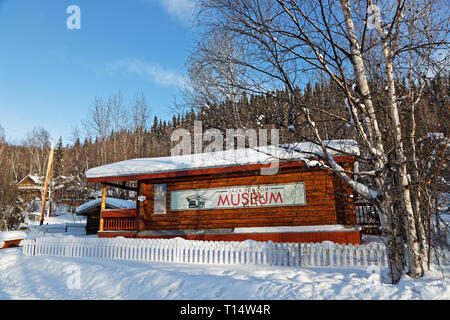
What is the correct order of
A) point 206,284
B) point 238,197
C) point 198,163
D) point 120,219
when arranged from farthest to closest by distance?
point 120,219 < point 198,163 < point 238,197 < point 206,284

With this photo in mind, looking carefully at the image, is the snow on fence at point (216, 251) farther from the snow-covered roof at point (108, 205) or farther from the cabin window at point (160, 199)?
the snow-covered roof at point (108, 205)

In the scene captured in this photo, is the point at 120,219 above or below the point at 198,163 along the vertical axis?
below

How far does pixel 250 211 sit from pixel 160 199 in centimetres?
436

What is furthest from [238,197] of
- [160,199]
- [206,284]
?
[206,284]

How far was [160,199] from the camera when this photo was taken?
43.0ft

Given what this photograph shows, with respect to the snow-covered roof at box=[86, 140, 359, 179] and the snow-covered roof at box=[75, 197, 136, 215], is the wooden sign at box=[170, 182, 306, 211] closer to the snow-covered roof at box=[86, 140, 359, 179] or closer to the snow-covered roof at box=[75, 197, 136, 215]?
the snow-covered roof at box=[86, 140, 359, 179]

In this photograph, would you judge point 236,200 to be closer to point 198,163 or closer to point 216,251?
point 198,163

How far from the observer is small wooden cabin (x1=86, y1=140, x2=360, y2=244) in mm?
10383

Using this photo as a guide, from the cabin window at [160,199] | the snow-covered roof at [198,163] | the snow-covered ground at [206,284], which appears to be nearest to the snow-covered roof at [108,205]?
the snow-covered roof at [198,163]

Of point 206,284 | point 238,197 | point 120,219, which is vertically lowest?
point 206,284

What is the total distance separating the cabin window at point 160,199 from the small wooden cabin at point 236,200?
0.05 metres

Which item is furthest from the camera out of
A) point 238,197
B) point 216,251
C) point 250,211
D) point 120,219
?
point 120,219
